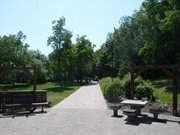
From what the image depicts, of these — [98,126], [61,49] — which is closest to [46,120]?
[98,126]

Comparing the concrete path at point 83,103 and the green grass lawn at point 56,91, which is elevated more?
the green grass lawn at point 56,91

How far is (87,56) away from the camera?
185 ft

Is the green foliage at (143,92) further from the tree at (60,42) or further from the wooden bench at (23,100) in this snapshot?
the tree at (60,42)

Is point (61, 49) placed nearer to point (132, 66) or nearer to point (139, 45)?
Result: point (139, 45)

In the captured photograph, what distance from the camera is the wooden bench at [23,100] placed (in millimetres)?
14648

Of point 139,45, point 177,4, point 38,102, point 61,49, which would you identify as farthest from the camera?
point 139,45

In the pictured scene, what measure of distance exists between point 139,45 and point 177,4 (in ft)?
75.8

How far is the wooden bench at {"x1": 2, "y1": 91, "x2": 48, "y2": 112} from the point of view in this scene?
14648 mm

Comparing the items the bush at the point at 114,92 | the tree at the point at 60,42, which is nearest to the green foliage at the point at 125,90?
the bush at the point at 114,92

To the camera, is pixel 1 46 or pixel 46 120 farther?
pixel 1 46

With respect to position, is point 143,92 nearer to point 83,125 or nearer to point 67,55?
point 83,125

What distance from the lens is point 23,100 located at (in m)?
15.3

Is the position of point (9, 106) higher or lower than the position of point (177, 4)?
lower

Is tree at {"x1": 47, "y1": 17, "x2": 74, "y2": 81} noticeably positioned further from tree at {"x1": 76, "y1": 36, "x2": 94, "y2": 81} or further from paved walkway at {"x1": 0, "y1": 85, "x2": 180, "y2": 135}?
paved walkway at {"x1": 0, "y1": 85, "x2": 180, "y2": 135}
